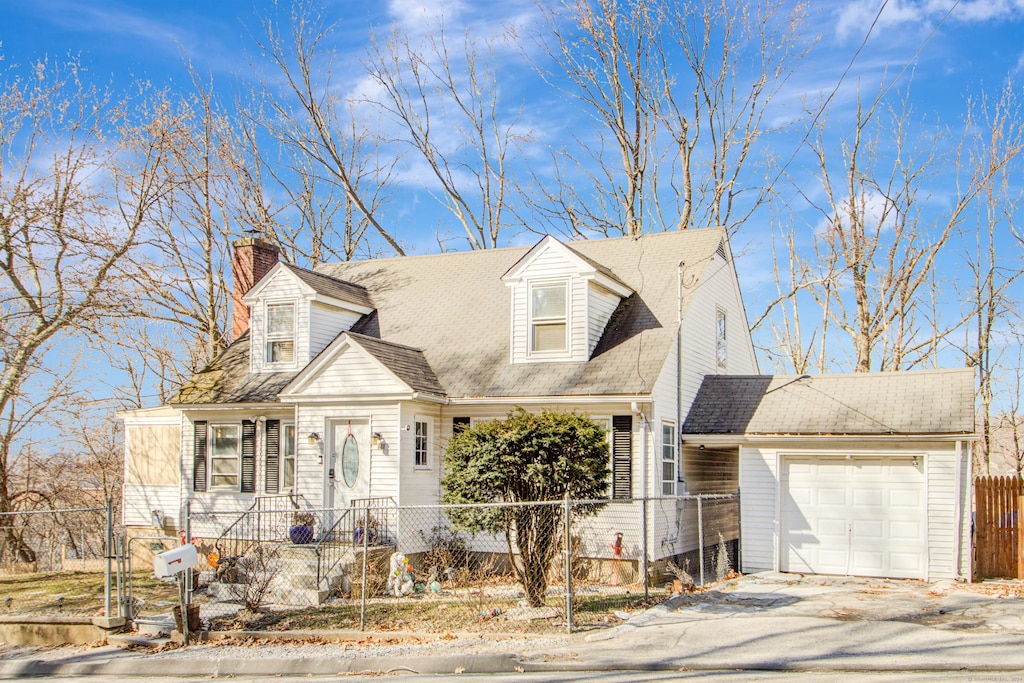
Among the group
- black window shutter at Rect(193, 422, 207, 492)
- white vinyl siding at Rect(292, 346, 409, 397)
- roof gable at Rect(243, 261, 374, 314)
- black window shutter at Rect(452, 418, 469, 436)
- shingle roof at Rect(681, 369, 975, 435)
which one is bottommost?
black window shutter at Rect(193, 422, 207, 492)

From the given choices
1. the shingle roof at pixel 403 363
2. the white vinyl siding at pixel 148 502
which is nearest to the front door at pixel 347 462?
the shingle roof at pixel 403 363

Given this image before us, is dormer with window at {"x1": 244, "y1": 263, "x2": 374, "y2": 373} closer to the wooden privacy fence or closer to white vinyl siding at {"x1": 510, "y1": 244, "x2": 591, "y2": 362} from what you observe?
white vinyl siding at {"x1": 510, "y1": 244, "x2": 591, "y2": 362}

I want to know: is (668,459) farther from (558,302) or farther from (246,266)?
(246,266)

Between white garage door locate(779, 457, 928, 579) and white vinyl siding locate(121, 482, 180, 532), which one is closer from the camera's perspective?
white garage door locate(779, 457, 928, 579)

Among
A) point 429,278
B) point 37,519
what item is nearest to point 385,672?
point 429,278

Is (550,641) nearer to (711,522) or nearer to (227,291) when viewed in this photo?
(711,522)

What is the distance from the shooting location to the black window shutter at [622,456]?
15914 millimetres

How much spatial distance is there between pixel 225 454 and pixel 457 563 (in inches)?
241

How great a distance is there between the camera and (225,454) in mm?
19281

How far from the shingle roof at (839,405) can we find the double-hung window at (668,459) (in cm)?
57

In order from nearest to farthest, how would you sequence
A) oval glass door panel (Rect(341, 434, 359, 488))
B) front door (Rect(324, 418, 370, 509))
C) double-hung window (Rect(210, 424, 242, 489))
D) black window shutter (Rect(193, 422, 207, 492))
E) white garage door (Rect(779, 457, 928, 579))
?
white garage door (Rect(779, 457, 928, 579)), front door (Rect(324, 418, 370, 509)), oval glass door panel (Rect(341, 434, 359, 488)), double-hung window (Rect(210, 424, 242, 489)), black window shutter (Rect(193, 422, 207, 492))

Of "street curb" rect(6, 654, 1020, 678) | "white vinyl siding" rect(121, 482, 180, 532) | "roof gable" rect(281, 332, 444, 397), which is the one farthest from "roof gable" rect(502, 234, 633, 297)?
"white vinyl siding" rect(121, 482, 180, 532)

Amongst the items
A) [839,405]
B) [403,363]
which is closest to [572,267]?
[403,363]

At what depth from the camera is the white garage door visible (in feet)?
50.6
